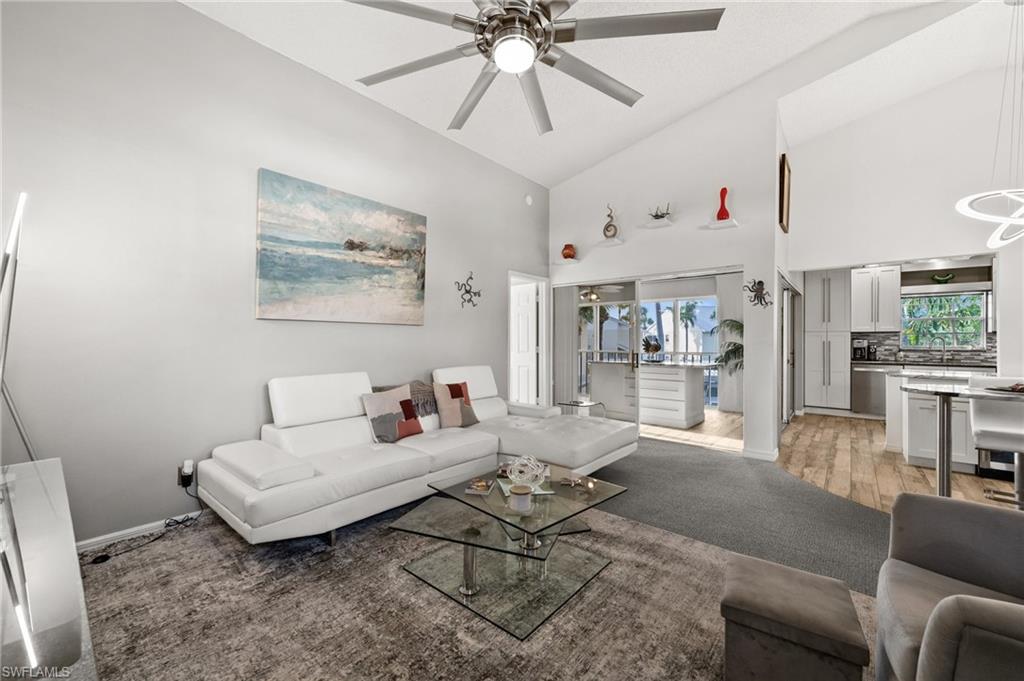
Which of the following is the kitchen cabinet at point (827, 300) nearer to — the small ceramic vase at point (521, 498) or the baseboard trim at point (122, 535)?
the small ceramic vase at point (521, 498)

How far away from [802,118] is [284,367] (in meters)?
5.82

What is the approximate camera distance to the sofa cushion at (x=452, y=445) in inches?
120

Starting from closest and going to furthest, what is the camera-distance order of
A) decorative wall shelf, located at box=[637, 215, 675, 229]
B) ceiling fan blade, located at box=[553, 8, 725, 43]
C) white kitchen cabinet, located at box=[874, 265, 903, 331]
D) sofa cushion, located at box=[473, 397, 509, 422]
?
ceiling fan blade, located at box=[553, 8, 725, 43], sofa cushion, located at box=[473, 397, 509, 422], decorative wall shelf, located at box=[637, 215, 675, 229], white kitchen cabinet, located at box=[874, 265, 903, 331]

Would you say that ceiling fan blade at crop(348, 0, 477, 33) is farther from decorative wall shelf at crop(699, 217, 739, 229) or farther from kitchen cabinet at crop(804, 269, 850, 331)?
kitchen cabinet at crop(804, 269, 850, 331)

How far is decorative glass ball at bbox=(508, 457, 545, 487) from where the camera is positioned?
227 cm

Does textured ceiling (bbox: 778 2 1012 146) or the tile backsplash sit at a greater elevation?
textured ceiling (bbox: 778 2 1012 146)

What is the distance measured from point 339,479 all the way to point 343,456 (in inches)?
13.8

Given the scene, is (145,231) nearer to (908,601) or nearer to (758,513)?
(908,601)

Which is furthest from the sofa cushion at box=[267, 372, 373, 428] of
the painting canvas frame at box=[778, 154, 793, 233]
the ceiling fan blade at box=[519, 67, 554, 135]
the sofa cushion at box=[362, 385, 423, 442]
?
the painting canvas frame at box=[778, 154, 793, 233]

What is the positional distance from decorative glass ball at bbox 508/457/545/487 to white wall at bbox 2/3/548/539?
201 cm

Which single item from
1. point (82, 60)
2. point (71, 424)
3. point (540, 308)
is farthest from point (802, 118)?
point (71, 424)

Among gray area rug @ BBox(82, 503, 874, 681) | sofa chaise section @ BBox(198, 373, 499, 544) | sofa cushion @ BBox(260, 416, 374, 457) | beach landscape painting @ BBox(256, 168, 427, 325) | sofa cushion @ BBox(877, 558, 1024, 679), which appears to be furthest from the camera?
beach landscape painting @ BBox(256, 168, 427, 325)

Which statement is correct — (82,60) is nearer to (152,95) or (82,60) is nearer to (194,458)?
(152,95)

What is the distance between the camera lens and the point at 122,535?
2545mm
